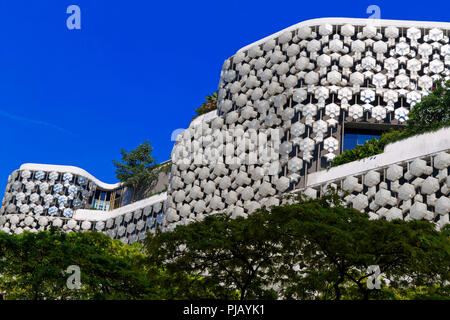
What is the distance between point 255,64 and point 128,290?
2471cm

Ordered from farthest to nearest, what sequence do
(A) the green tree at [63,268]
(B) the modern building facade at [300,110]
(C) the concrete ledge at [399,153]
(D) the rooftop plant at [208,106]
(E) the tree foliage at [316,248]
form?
(D) the rooftop plant at [208,106], (B) the modern building facade at [300,110], (C) the concrete ledge at [399,153], (A) the green tree at [63,268], (E) the tree foliage at [316,248]

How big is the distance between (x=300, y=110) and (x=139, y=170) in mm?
18052

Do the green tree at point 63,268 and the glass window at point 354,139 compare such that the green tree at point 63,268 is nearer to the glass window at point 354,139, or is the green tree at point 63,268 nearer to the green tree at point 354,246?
the green tree at point 354,246

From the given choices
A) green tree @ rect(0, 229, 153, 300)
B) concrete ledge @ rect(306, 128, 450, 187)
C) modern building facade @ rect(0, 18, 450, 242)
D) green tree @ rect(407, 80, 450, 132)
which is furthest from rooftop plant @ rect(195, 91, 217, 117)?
green tree @ rect(0, 229, 153, 300)

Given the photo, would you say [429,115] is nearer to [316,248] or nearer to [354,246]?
[316,248]

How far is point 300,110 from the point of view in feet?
125

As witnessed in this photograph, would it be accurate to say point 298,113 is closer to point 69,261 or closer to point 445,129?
point 445,129

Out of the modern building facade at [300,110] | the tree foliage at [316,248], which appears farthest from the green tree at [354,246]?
the modern building facade at [300,110]

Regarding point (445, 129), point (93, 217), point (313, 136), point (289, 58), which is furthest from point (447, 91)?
point (93, 217)

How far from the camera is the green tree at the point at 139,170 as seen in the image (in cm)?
5103

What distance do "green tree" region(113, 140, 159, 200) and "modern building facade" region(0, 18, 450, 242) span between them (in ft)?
24.6

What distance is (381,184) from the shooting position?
31.3 m

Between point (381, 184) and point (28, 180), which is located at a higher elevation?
point (28, 180)

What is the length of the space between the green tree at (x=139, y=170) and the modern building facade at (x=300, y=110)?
750 centimetres
